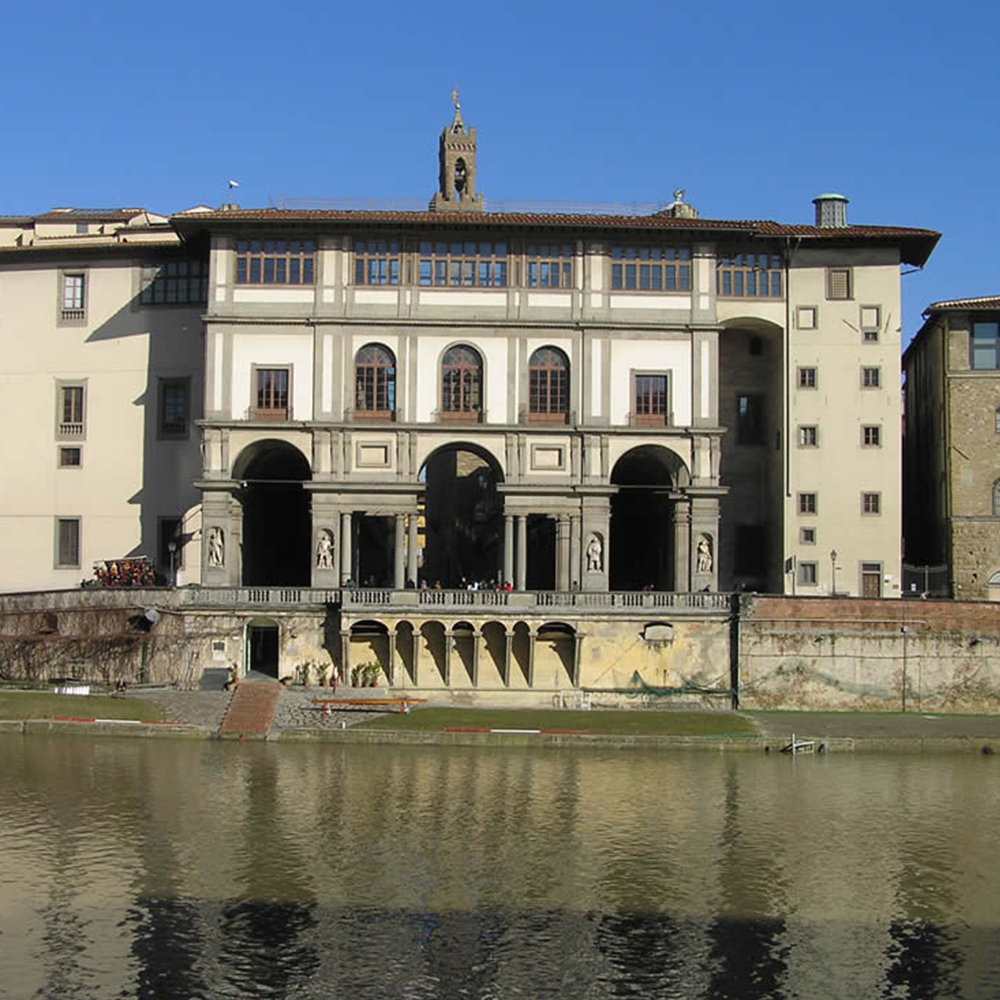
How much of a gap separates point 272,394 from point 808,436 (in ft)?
83.2

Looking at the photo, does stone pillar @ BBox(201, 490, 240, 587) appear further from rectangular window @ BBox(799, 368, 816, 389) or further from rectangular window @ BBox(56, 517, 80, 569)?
rectangular window @ BBox(799, 368, 816, 389)

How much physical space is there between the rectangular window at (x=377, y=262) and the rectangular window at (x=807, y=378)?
1975cm

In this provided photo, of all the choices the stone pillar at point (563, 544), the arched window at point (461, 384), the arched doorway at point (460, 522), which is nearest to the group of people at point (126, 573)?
the arched window at point (461, 384)

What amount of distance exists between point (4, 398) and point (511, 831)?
4359 cm

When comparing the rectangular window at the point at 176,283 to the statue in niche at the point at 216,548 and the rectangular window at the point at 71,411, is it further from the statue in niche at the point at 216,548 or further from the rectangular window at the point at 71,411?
the statue in niche at the point at 216,548

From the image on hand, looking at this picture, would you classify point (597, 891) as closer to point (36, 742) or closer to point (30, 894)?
point (30, 894)

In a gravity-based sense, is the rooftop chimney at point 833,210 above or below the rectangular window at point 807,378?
above

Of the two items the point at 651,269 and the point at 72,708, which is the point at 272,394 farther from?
the point at 651,269

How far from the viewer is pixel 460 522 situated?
3565 inches

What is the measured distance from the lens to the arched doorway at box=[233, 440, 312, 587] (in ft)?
224

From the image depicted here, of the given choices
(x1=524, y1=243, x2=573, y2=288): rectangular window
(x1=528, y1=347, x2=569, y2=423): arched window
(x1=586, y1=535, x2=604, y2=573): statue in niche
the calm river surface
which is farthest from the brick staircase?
(x1=524, y1=243, x2=573, y2=288): rectangular window

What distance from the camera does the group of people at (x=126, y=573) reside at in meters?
66.0

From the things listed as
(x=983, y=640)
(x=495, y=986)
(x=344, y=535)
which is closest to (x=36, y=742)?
(x=344, y=535)

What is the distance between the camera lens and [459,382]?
6531 centimetres
